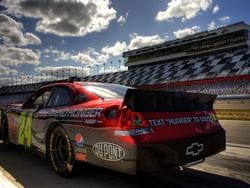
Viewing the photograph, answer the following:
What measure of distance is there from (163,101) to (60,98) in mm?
1741

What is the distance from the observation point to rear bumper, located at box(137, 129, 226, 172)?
9.06ft

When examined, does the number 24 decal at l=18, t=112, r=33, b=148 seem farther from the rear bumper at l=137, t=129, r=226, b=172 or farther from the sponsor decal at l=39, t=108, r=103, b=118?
the rear bumper at l=137, t=129, r=226, b=172

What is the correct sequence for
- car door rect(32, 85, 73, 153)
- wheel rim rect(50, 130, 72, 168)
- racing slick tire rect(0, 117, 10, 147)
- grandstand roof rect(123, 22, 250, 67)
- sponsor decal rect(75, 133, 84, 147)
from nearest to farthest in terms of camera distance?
sponsor decal rect(75, 133, 84, 147), wheel rim rect(50, 130, 72, 168), car door rect(32, 85, 73, 153), racing slick tire rect(0, 117, 10, 147), grandstand roof rect(123, 22, 250, 67)

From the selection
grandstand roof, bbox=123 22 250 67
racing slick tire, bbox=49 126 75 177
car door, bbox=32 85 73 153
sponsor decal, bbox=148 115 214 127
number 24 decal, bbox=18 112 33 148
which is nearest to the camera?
sponsor decal, bbox=148 115 214 127

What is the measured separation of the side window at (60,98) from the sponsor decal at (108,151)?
1029mm

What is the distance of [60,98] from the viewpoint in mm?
4219

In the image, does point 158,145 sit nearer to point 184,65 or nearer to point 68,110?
point 68,110

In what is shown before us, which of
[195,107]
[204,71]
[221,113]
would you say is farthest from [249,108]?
[204,71]

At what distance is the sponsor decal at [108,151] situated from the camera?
113 inches

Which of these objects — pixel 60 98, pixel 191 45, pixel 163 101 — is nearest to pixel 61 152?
pixel 60 98

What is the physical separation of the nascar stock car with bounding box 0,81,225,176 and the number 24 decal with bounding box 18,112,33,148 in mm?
377

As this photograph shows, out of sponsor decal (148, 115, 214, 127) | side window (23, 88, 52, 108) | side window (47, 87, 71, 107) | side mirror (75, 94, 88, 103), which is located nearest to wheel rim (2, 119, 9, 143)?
side window (23, 88, 52, 108)

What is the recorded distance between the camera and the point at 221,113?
11.4m

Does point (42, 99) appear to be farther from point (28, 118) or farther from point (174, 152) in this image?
point (174, 152)
